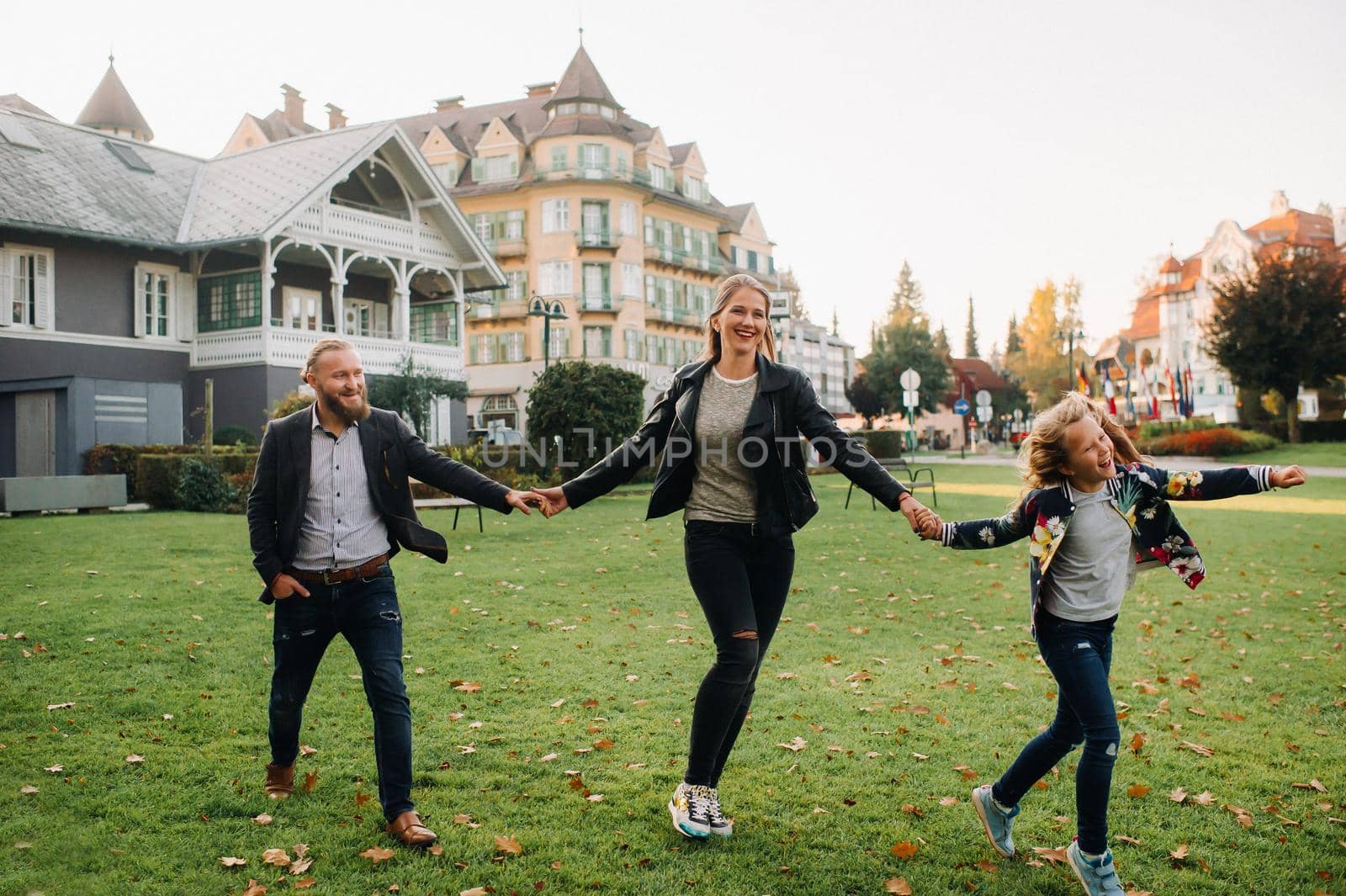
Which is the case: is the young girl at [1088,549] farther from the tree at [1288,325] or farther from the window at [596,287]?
the window at [596,287]

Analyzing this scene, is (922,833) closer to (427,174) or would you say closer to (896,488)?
(896,488)

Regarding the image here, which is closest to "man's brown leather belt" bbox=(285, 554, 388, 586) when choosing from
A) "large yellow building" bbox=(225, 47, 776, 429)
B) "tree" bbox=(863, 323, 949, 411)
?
"large yellow building" bbox=(225, 47, 776, 429)

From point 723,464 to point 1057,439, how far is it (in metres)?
1.37

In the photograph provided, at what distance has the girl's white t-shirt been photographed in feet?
13.8

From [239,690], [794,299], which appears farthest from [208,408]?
[794,299]

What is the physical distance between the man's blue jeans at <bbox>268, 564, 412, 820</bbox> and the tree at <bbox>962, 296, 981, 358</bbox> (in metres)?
186

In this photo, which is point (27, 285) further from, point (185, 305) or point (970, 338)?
point (970, 338)

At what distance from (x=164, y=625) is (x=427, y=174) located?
27.2 m

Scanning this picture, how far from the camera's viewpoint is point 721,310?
470 centimetres

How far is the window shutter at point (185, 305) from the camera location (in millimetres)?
30125

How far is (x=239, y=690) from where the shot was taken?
696 centimetres

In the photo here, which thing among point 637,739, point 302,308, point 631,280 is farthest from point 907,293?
point 637,739

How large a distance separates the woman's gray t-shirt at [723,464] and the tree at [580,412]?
63.6 feet

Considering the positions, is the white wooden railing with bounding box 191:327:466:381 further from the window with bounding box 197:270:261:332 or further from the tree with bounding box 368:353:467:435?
the tree with bounding box 368:353:467:435
